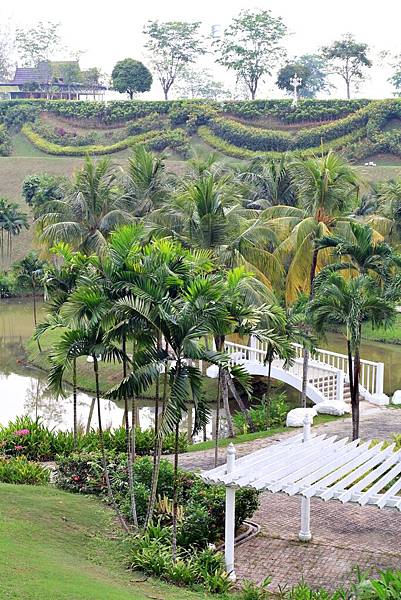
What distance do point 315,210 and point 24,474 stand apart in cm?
824

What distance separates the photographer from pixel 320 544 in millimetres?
11281

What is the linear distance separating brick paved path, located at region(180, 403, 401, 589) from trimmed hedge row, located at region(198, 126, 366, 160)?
39475 millimetres

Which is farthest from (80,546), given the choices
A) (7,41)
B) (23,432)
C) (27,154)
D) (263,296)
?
(7,41)

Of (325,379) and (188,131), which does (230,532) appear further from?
(188,131)

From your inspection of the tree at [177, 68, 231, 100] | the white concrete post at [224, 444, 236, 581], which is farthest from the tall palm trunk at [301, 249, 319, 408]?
the tree at [177, 68, 231, 100]

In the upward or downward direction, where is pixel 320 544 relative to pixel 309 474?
downward

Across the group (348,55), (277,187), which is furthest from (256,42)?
(277,187)

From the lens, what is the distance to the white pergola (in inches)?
379

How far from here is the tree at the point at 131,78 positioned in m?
70.2

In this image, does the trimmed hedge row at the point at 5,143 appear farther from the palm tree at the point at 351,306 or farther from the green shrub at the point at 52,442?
the palm tree at the point at 351,306

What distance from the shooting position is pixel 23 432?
15.5 meters

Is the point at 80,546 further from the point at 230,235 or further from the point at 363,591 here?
the point at 230,235

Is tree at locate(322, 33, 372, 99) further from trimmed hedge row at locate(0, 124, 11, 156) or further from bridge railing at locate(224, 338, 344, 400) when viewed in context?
bridge railing at locate(224, 338, 344, 400)

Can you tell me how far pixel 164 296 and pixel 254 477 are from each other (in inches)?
94.3
